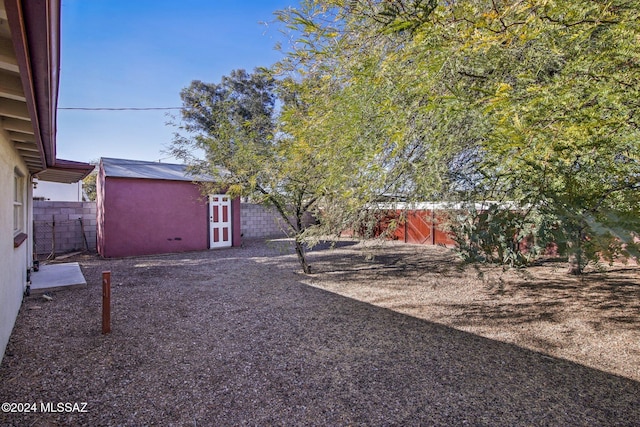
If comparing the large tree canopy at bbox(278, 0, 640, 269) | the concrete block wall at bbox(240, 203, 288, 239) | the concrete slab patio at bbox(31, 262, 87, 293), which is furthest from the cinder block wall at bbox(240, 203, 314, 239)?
the large tree canopy at bbox(278, 0, 640, 269)

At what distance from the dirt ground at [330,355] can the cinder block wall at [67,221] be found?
5481 millimetres

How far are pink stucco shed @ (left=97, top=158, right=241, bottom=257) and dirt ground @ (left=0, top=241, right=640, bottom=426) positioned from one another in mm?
4017

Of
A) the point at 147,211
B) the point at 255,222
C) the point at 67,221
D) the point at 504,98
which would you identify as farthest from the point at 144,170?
the point at 504,98

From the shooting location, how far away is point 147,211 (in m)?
10.3

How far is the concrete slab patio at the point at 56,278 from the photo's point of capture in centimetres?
578

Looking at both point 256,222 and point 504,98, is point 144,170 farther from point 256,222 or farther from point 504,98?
point 504,98

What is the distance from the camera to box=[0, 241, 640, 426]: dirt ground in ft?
8.09

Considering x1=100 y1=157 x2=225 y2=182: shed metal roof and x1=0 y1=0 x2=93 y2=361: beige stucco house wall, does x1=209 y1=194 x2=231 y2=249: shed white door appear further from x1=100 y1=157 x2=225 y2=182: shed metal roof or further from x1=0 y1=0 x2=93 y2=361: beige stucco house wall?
x1=0 y1=0 x2=93 y2=361: beige stucco house wall

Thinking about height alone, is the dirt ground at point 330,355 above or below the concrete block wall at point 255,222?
below

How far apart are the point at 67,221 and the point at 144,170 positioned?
9.27 feet

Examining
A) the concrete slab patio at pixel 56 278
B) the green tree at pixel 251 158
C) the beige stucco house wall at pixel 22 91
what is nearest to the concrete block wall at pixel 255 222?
the green tree at pixel 251 158

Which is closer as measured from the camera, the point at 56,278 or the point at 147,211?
the point at 56,278

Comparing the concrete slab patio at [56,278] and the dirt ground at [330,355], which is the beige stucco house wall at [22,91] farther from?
the dirt ground at [330,355]

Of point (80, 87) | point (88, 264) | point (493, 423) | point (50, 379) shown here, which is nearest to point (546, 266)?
point (493, 423)
